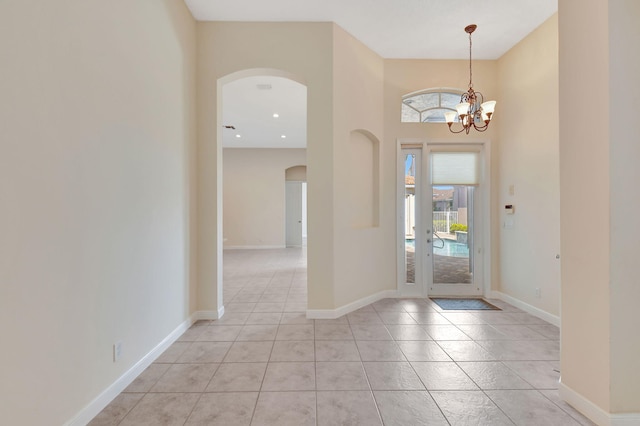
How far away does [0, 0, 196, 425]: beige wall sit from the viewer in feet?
4.36

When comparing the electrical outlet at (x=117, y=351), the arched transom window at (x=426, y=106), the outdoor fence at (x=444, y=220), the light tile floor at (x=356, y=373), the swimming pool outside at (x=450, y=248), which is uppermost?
the arched transom window at (x=426, y=106)

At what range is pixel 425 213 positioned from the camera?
4453mm

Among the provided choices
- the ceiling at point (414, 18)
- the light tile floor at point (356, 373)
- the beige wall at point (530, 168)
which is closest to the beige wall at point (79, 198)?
the light tile floor at point (356, 373)

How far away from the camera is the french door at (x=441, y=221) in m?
4.44

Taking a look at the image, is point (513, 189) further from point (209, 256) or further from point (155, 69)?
point (155, 69)

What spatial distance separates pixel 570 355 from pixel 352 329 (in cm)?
188

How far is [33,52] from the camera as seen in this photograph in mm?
Result: 1418

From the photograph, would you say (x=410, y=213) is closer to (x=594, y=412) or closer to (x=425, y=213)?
(x=425, y=213)

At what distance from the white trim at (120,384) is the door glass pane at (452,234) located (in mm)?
3787

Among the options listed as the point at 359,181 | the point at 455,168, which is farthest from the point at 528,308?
the point at 359,181

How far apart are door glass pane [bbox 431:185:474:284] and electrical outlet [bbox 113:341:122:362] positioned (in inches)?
161

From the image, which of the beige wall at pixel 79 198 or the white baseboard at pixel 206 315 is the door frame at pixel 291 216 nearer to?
the white baseboard at pixel 206 315

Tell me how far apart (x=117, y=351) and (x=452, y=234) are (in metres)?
4.43

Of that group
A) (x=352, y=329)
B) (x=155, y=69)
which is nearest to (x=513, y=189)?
(x=352, y=329)
